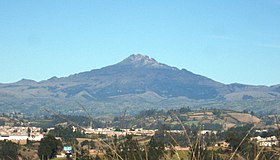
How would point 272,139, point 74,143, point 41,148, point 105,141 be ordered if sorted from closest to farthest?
point 74,143, point 105,141, point 272,139, point 41,148

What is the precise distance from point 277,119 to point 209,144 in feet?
3.00

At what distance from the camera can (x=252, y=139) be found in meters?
6.07

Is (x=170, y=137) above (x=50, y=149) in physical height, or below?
above

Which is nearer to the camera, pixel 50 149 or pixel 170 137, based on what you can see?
pixel 170 137

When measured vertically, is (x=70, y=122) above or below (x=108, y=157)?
above

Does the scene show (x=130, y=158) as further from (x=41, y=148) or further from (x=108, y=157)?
(x=41, y=148)

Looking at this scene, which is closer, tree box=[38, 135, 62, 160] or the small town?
the small town

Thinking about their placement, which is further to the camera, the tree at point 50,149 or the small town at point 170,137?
the tree at point 50,149

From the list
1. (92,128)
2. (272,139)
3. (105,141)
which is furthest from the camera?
(272,139)

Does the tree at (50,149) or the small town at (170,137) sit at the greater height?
the small town at (170,137)

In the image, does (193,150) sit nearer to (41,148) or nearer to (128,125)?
(128,125)

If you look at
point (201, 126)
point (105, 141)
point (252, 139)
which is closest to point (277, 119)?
point (252, 139)

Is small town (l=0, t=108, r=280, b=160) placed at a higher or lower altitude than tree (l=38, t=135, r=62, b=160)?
higher

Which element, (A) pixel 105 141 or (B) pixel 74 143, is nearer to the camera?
(B) pixel 74 143
